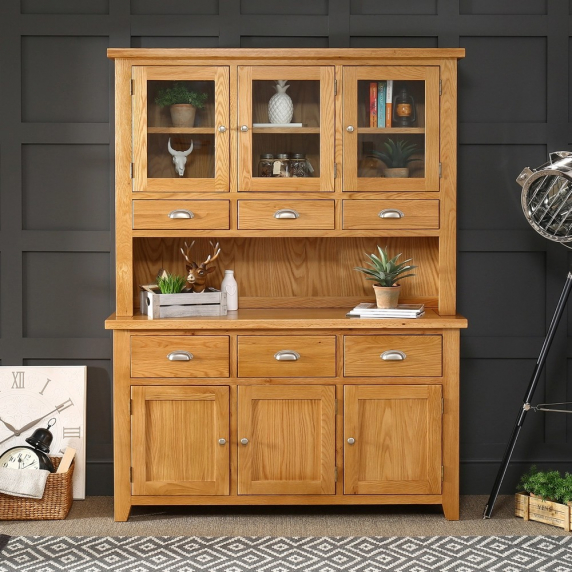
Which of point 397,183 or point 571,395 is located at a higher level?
point 397,183

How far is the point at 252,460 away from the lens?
3.13 m

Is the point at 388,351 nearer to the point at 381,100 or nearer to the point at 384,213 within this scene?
the point at 384,213

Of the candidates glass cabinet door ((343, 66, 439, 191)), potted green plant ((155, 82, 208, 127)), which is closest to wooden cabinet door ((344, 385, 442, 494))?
glass cabinet door ((343, 66, 439, 191))

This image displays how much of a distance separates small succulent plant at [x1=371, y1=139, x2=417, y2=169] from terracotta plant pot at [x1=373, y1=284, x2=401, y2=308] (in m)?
0.52

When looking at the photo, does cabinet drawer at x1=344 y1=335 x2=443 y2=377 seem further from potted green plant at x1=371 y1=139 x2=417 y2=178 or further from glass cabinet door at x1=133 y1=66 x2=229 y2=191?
glass cabinet door at x1=133 y1=66 x2=229 y2=191

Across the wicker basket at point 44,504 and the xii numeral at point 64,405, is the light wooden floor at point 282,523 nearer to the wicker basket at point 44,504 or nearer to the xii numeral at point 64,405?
the wicker basket at point 44,504

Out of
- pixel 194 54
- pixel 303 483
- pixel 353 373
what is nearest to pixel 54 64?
pixel 194 54

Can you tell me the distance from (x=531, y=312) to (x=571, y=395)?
441 millimetres

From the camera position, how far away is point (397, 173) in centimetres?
Result: 322

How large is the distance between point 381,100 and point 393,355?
1.09 m

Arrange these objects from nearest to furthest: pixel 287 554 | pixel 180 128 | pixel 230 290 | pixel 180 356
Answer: pixel 287 554 < pixel 180 356 < pixel 180 128 < pixel 230 290

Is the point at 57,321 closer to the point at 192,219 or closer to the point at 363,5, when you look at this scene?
the point at 192,219

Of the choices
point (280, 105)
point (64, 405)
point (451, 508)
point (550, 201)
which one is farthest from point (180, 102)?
→ point (451, 508)

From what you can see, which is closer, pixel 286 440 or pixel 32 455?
pixel 286 440
